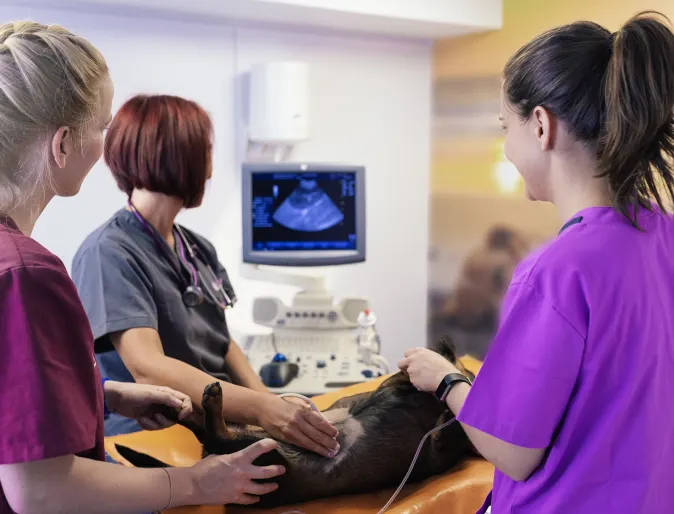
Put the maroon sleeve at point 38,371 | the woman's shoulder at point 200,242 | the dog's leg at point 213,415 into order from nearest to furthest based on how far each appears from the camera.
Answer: the maroon sleeve at point 38,371, the dog's leg at point 213,415, the woman's shoulder at point 200,242

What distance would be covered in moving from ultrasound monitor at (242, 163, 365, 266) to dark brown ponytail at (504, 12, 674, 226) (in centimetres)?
168

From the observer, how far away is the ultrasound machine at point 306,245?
2.63 metres

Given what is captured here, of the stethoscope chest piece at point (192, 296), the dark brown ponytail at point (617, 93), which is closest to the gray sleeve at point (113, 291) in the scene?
the stethoscope chest piece at point (192, 296)

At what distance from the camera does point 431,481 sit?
153cm

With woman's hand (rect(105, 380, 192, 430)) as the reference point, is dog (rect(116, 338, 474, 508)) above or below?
below

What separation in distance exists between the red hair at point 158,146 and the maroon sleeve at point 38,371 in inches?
37.2

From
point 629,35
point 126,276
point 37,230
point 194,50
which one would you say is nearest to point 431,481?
point 126,276

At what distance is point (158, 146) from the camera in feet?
5.98

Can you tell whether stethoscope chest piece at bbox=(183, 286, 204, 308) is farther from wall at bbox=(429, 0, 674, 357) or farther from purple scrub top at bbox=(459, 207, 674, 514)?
wall at bbox=(429, 0, 674, 357)

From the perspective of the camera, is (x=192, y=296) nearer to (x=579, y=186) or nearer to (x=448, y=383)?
(x=448, y=383)

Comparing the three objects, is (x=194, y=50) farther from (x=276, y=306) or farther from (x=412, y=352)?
(x=412, y=352)

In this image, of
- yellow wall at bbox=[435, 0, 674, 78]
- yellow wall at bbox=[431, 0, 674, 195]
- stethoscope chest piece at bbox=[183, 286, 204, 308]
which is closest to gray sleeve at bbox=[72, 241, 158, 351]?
stethoscope chest piece at bbox=[183, 286, 204, 308]

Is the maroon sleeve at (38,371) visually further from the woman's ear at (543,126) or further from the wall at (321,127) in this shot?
the wall at (321,127)

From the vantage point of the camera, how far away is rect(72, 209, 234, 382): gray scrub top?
5.54 ft
